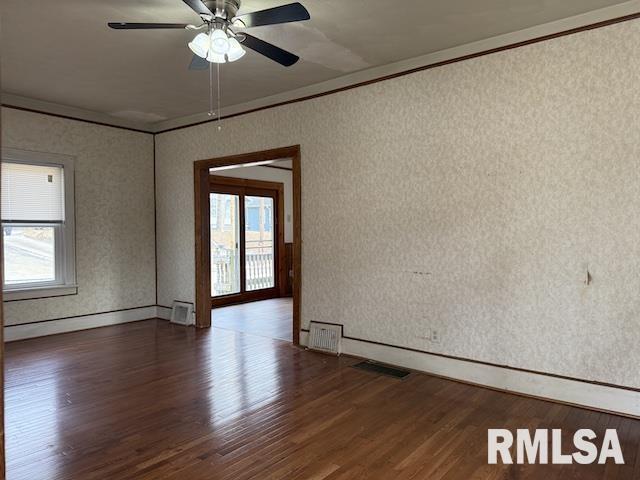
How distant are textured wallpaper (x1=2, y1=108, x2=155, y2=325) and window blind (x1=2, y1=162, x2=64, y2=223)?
0.21m

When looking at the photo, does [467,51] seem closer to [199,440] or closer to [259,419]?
[259,419]

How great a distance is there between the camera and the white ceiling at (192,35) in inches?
120

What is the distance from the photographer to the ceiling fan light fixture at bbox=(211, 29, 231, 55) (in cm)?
271

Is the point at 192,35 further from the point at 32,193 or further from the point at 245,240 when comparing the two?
the point at 245,240

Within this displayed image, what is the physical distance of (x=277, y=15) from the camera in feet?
8.34

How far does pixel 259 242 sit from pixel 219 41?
5826mm

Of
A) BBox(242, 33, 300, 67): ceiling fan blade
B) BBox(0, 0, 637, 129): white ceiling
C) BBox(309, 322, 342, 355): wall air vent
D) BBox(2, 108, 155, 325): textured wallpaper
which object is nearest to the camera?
BBox(242, 33, 300, 67): ceiling fan blade

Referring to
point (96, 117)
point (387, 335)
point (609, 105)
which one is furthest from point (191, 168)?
point (609, 105)

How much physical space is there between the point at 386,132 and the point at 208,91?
80.5 inches

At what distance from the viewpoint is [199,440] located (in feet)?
8.96

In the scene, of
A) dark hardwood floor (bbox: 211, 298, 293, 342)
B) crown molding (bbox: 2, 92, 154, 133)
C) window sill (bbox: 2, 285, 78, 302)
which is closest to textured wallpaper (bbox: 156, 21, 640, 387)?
dark hardwood floor (bbox: 211, 298, 293, 342)

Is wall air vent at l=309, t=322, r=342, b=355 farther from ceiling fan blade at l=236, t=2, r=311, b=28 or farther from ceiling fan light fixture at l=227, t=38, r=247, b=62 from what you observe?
ceiling fan blade at l=236, t=2, r=311, b=28

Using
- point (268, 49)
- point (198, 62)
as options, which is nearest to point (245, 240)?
point (198, 62)

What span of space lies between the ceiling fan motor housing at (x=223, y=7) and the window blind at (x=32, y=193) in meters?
3.55
